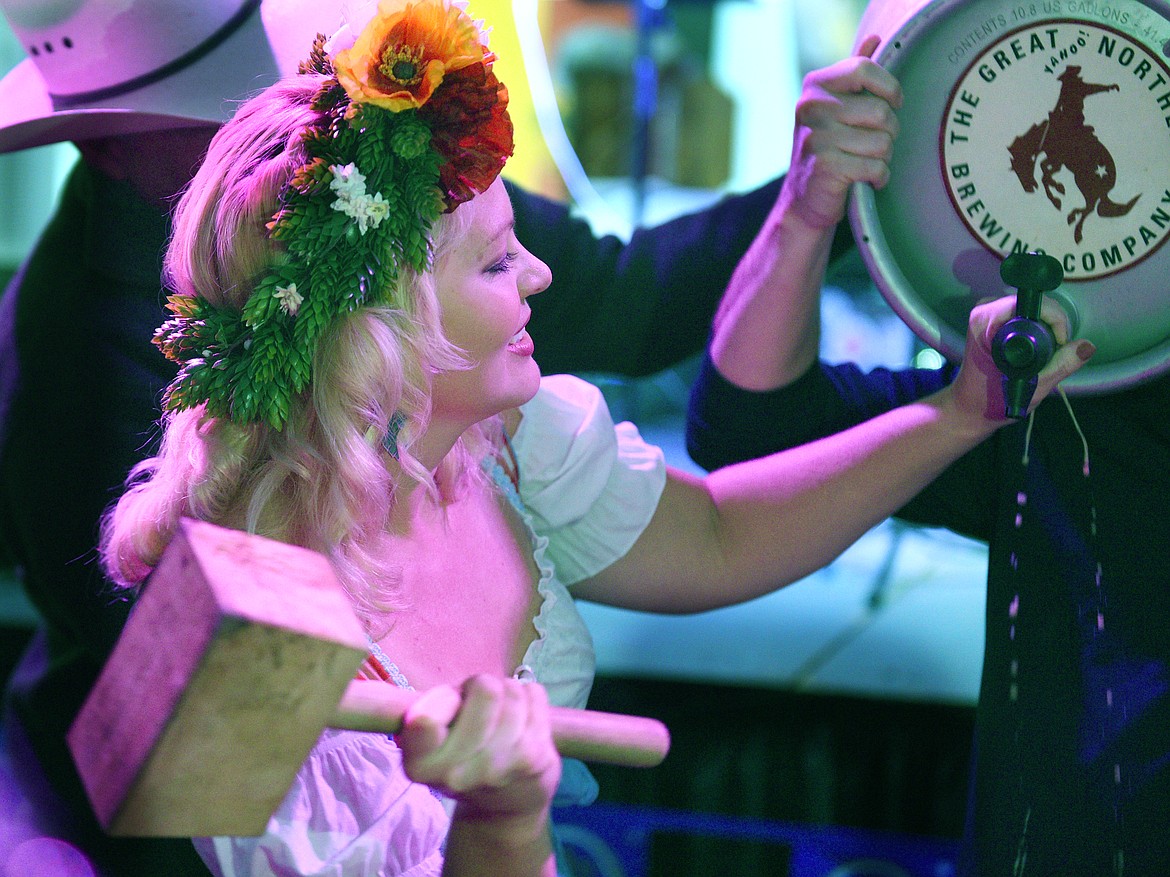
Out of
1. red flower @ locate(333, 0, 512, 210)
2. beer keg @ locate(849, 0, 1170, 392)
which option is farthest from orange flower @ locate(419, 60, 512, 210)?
beer keg @ locate(849, 0, 1170, 392)

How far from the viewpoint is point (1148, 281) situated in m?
1.04

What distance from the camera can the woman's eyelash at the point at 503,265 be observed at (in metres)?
1.01

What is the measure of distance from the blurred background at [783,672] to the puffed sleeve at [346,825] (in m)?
0.42

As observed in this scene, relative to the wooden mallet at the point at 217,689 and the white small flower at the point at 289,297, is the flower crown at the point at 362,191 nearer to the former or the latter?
the white small flower at the point at 289,297

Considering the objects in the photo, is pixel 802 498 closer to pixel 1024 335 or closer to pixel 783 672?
pixel 1024 335

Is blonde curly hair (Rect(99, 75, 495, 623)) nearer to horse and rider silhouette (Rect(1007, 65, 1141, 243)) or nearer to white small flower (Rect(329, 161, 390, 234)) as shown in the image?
white small flower (Rect(329, 161, 390, 234))

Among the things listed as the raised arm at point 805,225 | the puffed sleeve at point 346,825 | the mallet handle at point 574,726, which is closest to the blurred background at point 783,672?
the raised arm at point 805,225

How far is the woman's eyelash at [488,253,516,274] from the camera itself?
101cm

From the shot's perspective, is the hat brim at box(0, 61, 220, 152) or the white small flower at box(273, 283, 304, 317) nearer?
the white small flower at box(273, 283, 304, 317)

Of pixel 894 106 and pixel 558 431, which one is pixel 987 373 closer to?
pixel 894 106

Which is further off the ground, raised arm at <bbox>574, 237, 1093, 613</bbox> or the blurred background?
raised arm at <bbox>574, 237, 1093, 613</bbox>

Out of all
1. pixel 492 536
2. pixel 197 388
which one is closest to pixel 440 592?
pixel 492 536

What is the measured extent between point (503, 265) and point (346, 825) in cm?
51

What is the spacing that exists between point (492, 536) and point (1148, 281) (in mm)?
676
